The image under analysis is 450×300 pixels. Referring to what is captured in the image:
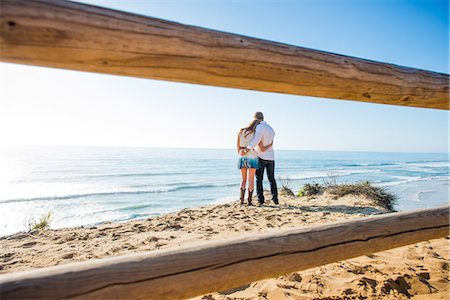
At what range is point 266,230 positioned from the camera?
4812mm

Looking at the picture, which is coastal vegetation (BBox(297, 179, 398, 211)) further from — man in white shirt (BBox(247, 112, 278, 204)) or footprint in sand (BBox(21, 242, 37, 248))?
footprint in sand (BBox(21, 242, 37, 248))

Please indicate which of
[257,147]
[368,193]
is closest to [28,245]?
[257,147]

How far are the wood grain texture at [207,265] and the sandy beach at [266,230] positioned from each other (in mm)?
1303

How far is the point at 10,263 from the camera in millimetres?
3666

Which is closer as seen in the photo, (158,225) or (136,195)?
(158,225)

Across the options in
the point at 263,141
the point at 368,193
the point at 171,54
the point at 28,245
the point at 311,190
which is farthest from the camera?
the point at 311,190

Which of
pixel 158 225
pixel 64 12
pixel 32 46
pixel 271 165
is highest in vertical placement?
pixel 64 12

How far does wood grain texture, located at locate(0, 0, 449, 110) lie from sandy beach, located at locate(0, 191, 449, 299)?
1882 mm

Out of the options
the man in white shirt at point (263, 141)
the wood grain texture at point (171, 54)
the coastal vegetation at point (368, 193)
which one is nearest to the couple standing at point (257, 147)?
the man in white shirt at point (263, 141)

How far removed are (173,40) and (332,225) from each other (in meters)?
1.04

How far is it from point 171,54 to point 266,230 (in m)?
4.33

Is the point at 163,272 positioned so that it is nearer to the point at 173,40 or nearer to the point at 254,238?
the point at 254,238

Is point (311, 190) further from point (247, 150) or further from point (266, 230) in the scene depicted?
point (266, 230)

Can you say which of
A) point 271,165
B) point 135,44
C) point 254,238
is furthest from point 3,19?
point 271,165
